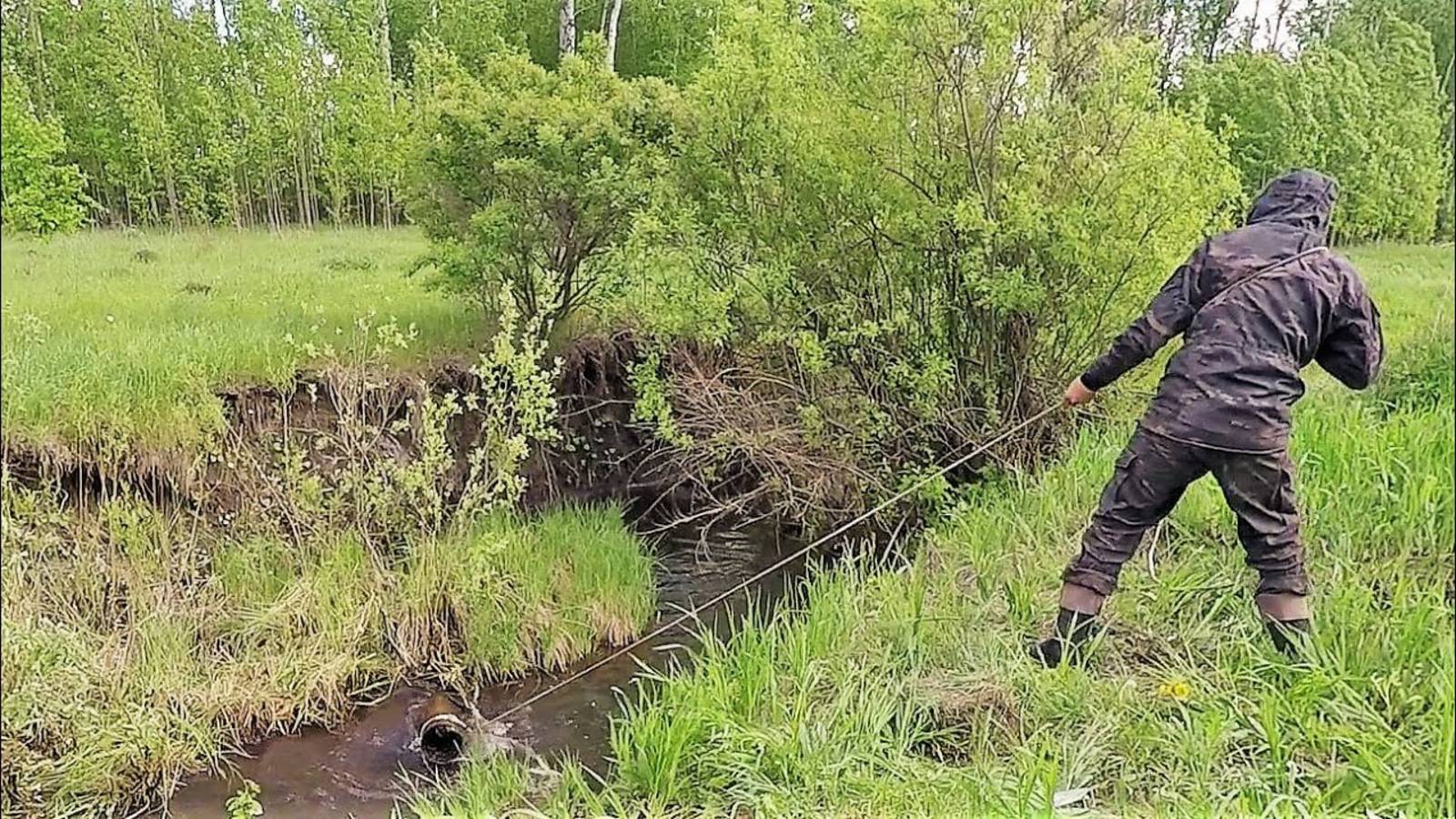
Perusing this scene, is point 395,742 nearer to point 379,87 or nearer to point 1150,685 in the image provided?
point 1150,685

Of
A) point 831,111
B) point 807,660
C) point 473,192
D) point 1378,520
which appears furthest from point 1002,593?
point 473,192

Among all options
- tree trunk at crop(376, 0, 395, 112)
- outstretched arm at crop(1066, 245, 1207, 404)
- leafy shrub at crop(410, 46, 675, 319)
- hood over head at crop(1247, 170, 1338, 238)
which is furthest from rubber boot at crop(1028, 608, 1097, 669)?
tree trunk at crop(376, 0, 395, 112)

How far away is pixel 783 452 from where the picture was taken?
6574mm

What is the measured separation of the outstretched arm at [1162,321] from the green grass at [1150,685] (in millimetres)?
617

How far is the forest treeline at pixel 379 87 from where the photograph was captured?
362cm

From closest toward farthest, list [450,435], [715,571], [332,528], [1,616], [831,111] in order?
1. [1,616]
2. [332,528]
3. [831,111]
4. [450,435]
5. [715,571]

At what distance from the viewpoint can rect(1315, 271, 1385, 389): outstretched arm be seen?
3367mm

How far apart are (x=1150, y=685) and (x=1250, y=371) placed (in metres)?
1.13

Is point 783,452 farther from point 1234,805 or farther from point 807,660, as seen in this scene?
point 1234,805

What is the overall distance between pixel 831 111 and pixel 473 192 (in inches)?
97.6

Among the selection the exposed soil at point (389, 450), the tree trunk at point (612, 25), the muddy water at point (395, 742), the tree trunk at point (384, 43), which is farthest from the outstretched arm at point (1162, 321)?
the tree trunk at point (384, 43)

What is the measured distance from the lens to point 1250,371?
3.42 metres

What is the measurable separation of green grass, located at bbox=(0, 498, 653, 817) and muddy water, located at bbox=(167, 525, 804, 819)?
115mm

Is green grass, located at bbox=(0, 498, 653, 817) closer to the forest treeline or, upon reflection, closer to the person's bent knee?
the forest treeline
